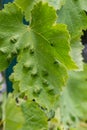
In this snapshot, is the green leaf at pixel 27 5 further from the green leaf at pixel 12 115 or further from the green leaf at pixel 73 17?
the green leaf at pixel 12 115

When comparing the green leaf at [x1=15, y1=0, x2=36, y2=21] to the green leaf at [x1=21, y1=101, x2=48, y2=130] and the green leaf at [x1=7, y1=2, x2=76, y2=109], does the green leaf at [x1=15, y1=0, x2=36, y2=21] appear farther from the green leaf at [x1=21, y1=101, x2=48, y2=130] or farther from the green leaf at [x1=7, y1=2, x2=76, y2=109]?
the green leaf at [x1=21, y1=101, x2=48, y2=130]

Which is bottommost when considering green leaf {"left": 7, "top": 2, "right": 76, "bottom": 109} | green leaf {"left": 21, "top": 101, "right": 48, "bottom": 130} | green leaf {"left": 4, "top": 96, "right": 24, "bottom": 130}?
green leaf {"left": 4, "top": 96, "right": 24, "bottom": 130}

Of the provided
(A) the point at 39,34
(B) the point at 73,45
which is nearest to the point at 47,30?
(A) the point at 39,34

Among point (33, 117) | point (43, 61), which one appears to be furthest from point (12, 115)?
point (43, 61)

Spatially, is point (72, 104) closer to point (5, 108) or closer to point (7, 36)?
point (5, 108)

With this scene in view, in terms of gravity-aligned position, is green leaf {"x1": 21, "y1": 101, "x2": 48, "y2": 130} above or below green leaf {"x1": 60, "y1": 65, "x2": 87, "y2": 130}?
above

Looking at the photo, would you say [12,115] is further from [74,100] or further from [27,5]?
[27,5]

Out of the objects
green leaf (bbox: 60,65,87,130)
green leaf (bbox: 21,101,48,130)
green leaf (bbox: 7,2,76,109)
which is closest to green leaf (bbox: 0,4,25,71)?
green leaf (bbox: 7,2,76,109)
